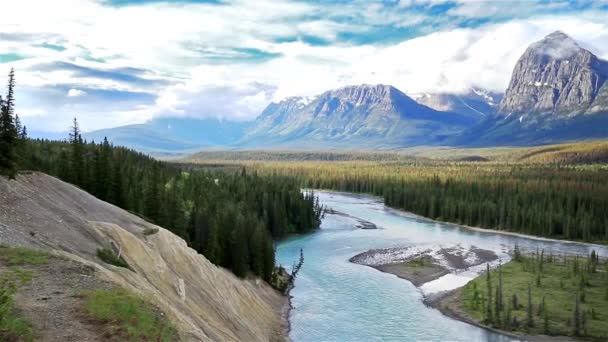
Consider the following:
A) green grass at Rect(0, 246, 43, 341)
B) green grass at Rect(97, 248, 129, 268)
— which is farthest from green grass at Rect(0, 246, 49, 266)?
green grass at Rect(97, 248, 129, 268)

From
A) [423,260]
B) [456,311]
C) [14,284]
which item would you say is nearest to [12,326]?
[14,284]

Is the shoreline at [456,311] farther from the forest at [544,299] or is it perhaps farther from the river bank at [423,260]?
the river bank at [423,260]

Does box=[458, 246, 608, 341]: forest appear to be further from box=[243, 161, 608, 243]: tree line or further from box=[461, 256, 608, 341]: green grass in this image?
box=[243, 161, 608, 243]: tree line

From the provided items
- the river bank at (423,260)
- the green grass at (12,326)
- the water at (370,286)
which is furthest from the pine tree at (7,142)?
the river bank at (423,260)

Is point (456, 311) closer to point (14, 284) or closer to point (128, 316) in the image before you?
point (128, 316)

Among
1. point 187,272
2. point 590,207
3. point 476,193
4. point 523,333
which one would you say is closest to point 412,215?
point 476,193
